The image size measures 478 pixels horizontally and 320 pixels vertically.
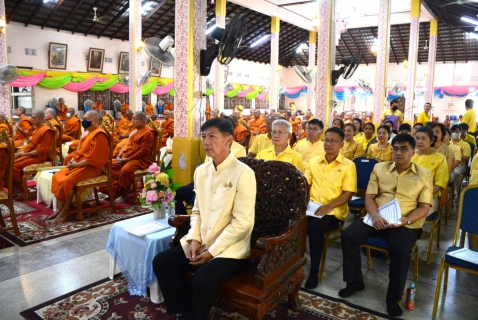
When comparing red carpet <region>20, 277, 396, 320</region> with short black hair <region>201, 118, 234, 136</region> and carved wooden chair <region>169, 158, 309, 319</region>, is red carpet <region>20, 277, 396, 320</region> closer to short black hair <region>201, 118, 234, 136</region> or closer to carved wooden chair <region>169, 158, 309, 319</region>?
carved wooden chair <region>169, 158, 309, 319</region>

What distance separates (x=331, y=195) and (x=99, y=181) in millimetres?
3004

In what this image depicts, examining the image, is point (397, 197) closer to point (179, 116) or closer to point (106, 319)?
point (106, 319)

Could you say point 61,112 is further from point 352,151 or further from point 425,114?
point 425,114

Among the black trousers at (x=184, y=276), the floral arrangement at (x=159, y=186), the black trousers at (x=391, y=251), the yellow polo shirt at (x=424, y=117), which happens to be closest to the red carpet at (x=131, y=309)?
the black trousers at (x=391, y=251)

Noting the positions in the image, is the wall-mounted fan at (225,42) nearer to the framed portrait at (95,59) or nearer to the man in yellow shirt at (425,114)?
the man in yellow shirt at (425,114)

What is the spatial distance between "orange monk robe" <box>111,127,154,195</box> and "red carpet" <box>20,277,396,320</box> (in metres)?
2.67

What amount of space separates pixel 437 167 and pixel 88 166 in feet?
13.0

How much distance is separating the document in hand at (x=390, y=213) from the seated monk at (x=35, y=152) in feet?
15.7

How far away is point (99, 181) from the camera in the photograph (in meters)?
4.79

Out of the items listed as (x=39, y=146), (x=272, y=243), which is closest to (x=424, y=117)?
(x=39, y=146)

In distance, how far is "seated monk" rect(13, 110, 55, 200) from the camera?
560 centimetres

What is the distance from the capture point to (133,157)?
18.2ft

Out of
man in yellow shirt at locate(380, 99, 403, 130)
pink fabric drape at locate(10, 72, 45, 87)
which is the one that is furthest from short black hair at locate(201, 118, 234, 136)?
pink fabric drape at locate(10, 72, 45, 87)

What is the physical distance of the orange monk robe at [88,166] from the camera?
4594 millimetres
